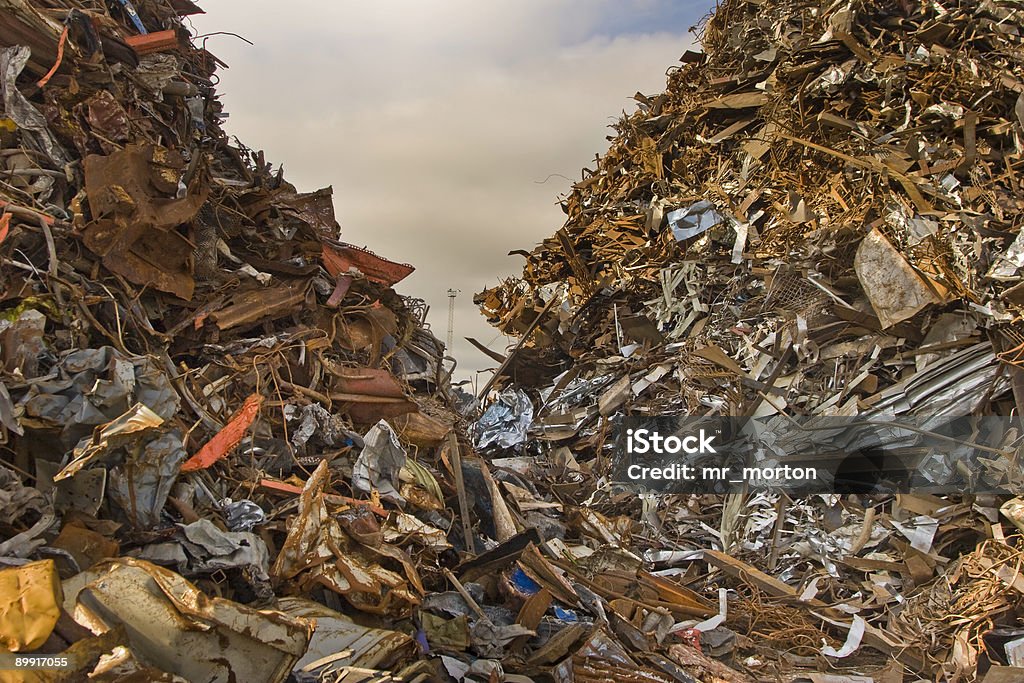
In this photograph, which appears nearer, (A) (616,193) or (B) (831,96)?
(B) (831,96)

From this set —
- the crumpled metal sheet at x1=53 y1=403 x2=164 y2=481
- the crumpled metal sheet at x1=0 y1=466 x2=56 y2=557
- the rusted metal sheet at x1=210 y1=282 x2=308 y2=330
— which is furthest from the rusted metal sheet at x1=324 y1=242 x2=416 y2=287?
the crumpled metal sheet at x1=0 y1=466 x2=56 y2=557

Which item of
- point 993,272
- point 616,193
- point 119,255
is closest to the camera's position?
point 119,255

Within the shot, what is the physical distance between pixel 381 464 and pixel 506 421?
4095 mm

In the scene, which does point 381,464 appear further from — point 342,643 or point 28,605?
point 28,605

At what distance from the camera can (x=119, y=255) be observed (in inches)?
177

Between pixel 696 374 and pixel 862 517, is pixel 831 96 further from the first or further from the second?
pixel 862 517

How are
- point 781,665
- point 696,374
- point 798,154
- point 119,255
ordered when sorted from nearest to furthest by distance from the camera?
1. point 119,255
2. point 781,665
3. point 696,374
4. point 798,154

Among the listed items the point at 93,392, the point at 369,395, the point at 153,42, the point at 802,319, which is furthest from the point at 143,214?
the point at 802,319

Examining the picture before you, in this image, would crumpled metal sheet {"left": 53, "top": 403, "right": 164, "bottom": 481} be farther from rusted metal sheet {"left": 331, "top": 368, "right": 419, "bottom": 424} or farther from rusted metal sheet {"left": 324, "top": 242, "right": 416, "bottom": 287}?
rusted metal sheet {"left": 324, "top": 242, "right": 416, "bottom": 287}

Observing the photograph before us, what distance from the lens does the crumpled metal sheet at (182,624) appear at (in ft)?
8.98

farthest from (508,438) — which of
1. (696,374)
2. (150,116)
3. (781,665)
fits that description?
(150,116)

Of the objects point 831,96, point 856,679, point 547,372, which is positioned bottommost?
point 856,679

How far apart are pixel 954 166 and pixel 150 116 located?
6892 mm

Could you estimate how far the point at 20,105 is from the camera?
4.57m
